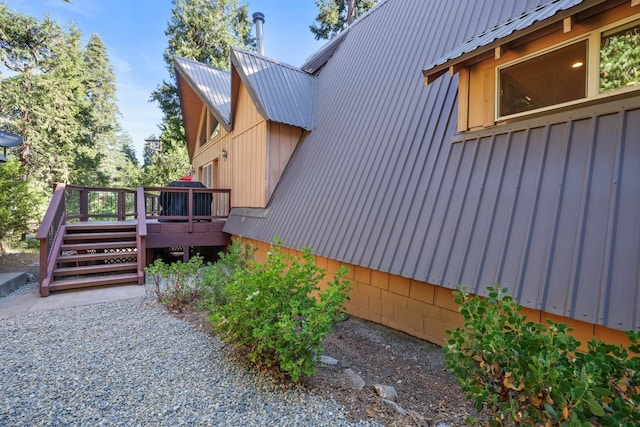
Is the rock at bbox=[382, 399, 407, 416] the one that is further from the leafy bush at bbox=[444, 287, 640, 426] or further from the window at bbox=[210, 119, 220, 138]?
the window at bbox=[210, 119, 220, 138]

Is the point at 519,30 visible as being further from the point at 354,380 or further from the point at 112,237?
the point at 112,237

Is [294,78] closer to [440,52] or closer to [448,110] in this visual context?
[440,52]

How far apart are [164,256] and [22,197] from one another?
370 centimetres

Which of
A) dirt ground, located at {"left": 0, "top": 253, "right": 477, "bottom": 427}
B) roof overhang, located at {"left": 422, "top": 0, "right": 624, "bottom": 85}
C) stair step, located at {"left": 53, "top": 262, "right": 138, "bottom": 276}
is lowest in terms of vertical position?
stair step, located at {"left": 53, "top": 262, "right": 138, "bottom": 276}

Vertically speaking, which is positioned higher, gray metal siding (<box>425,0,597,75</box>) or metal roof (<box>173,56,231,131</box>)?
metal roof (<box>173,56,231,131</box>)

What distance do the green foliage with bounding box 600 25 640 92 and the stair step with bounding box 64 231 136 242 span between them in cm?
787

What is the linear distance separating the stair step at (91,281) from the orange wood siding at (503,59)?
631 cm

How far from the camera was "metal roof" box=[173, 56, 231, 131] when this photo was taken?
9023mm

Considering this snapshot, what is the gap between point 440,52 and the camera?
440 centimetres

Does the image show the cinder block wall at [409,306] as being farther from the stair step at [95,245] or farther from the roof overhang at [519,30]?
the stair step at [95,245]

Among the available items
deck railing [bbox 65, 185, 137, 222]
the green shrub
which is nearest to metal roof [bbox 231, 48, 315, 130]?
the green shrub

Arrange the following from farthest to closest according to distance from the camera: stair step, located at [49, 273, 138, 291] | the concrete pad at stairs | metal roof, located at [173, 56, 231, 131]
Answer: metal roof, located at [173, 56, 231, 131]
stair step, located at [49, 273, 138, 291]
the concrete pad at stairs

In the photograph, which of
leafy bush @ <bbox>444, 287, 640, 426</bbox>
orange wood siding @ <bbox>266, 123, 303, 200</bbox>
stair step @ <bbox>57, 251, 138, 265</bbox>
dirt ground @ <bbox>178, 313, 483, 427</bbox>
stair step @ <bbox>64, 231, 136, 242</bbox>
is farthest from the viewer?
orange wood siding @ <bbox>266, 123, 303, 200</bbox>

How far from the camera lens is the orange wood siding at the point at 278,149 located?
21.2ft
